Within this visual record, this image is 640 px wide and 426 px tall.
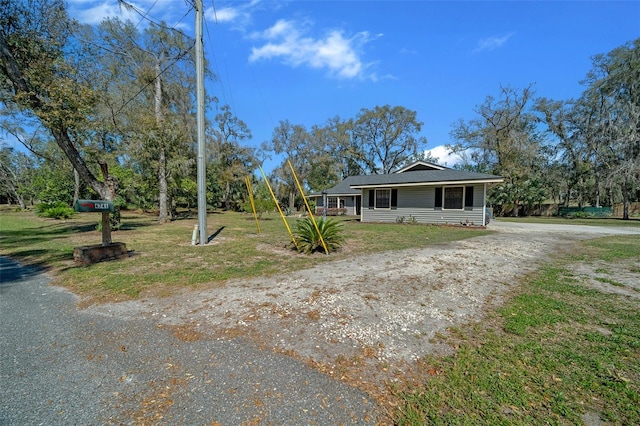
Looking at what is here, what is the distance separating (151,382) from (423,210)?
15.4 metres

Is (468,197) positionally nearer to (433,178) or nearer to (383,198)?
(433,178)

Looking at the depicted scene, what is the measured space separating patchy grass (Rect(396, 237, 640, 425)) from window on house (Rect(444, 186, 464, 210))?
11661 mm

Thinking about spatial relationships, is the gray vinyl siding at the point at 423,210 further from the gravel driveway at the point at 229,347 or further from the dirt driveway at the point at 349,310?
the gravel driveway at the point at 229,347

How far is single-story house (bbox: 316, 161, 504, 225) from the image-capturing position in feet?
45.7

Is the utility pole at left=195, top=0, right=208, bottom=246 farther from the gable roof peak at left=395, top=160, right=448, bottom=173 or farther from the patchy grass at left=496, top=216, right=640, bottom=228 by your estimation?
the patchy grass at left=496, top=216, right=640, bottom=228

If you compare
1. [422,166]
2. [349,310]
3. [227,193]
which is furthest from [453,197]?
[227,193]

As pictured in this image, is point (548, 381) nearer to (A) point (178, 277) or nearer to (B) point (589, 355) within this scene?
(B) point (589, 355)

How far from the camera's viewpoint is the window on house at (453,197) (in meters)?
14.5

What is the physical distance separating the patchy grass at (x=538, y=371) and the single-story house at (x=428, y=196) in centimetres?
1119

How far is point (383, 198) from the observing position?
56.0ft

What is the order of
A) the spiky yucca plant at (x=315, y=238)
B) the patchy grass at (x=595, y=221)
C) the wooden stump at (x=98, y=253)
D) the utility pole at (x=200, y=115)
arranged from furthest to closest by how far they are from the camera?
the patchy grass at (x=595, y=221)
the utility pole at (x=200, y=115)
the spiky yucca plant at (x=315, y=238)
the wooden stump at (x=98, y=253)


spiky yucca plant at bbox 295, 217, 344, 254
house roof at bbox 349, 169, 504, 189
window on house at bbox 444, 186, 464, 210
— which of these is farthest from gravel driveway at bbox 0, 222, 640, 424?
window on house at bbox 444, 186, 464, 210

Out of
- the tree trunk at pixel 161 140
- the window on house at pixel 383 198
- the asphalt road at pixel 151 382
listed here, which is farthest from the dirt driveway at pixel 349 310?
the tree trunk at pixel 161 140

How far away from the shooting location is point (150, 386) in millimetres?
2020
